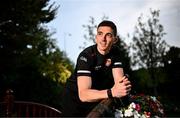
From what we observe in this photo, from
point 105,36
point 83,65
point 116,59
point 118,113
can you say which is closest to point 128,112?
point 118,113

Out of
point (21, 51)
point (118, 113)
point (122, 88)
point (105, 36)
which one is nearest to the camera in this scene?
point (122, 88)

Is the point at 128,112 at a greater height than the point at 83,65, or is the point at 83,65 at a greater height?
the point at 83,65

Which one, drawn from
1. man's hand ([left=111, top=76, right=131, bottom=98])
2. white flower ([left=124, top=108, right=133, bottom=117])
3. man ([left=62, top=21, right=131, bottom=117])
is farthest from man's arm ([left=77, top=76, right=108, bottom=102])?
white flower ([left=124, top=108, right=133, bottom=117])

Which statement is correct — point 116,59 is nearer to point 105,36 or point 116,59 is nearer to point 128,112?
point 105,36

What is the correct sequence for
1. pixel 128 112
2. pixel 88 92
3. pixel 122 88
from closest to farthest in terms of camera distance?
pixel 122 88
pixel 88 92
pixel 128 112

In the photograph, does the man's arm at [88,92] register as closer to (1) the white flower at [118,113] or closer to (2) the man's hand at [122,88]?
(2) the man's hand at [122,88]

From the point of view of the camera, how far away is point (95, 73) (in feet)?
10.5

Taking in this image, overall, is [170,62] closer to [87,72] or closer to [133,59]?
[133,59]

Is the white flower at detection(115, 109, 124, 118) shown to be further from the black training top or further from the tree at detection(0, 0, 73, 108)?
the tree at detection(0, 0, 73, 108)

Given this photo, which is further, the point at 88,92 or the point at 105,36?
the point at 105,36

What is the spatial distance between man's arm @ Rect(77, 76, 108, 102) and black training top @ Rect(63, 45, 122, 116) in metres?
0.08

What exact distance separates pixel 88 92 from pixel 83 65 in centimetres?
29

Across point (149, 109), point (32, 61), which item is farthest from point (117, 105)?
point (32, 61)

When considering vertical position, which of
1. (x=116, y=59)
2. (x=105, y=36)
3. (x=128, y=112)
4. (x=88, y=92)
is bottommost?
(x=128, y=112)
